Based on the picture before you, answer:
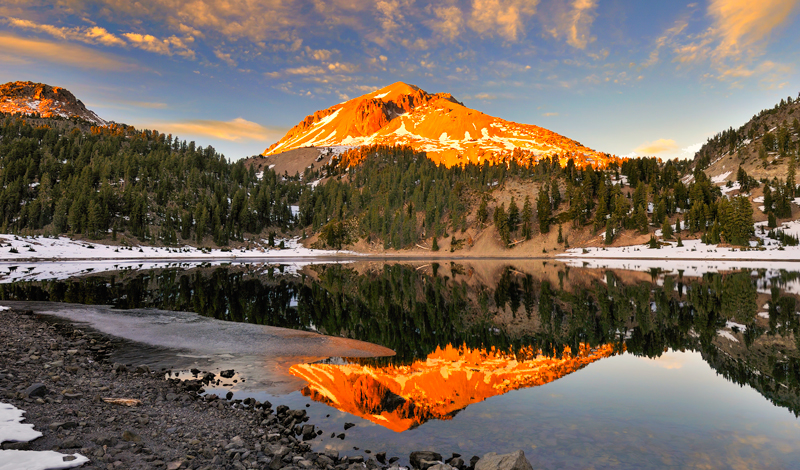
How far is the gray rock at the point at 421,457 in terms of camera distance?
8930mm

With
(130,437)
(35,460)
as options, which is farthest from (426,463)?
(35,460)

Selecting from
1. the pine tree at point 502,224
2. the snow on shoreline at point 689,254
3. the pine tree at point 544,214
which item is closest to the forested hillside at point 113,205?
the pine tree at point 502,224

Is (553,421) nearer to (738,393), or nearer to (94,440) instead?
(738,393)

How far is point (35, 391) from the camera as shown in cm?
1083

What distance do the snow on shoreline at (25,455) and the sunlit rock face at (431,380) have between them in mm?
6791

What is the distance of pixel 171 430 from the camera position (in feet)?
31.9

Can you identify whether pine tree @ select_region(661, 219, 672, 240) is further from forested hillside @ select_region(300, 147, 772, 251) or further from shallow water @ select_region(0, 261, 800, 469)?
shallow water @ select_region(0, 261, 800, 469)

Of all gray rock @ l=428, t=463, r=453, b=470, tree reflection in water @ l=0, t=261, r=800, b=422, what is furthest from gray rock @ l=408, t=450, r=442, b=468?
tree reflection in water @ l=0, t=261, r=800, b=422

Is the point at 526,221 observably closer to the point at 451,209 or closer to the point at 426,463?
the point at 451,209

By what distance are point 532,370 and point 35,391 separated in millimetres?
16232

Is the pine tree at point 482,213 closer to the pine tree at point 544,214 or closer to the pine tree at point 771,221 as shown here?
the pine tree at point 544,214

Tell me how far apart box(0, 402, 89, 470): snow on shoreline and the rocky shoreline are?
0.77ft

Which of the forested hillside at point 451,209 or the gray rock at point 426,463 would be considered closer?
the gray rock at point 426,463

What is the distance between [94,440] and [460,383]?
1088cm
